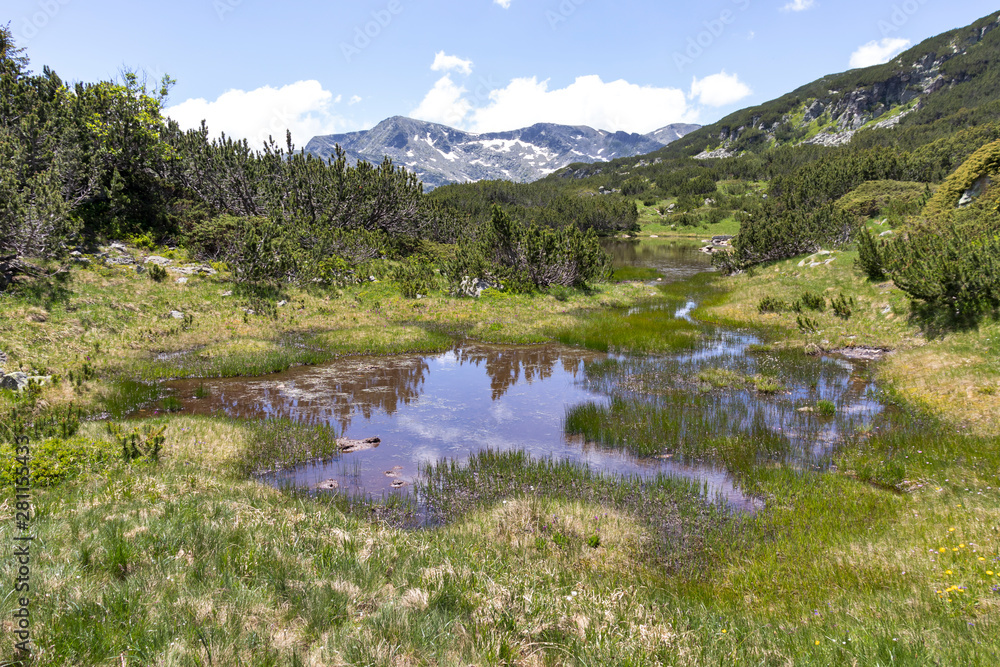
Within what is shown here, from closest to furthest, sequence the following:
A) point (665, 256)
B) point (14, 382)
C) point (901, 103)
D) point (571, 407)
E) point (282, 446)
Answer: point (282, 446) < point (14, 382) < point (571, 407) < point (665, 256) < point (901, 103)

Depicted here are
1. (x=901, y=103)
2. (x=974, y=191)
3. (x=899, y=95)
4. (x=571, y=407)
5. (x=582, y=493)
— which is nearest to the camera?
(x=582, y=493)

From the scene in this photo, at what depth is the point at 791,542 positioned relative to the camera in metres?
7.42

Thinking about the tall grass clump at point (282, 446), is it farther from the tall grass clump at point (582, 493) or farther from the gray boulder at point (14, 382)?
the gray boulder at point (14, 382)

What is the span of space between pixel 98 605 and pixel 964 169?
1607 inches

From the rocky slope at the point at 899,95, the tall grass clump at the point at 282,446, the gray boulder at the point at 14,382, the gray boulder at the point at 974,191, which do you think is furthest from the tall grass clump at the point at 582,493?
the rocky slope at the point at 899,95

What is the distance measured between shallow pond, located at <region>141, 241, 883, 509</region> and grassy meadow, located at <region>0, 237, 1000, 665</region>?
0.47 meters

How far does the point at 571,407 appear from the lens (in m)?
15.1

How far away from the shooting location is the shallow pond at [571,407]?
11227 mm

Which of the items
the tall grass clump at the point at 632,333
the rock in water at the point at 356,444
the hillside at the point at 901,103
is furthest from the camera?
the hillside at the point at 901,103

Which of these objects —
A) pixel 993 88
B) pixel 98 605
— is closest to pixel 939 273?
pixel 98 605

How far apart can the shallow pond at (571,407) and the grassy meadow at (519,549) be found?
1.53 ft

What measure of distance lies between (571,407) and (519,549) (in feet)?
26.4

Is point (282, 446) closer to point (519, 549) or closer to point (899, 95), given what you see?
point (519, 549)

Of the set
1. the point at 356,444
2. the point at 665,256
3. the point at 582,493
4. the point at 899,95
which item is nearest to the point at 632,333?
the point at 582,493
